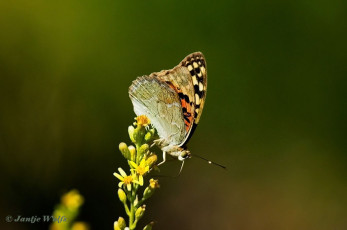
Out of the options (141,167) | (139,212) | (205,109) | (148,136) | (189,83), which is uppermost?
(189,83)

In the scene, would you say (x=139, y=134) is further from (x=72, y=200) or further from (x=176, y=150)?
(x=72, y=200)

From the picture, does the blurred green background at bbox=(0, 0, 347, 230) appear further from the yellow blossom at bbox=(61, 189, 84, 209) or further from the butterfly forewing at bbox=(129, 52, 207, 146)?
the yellow blossom at bbox=(61, 189, 84, 209)

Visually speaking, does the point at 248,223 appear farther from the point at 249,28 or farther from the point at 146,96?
the point at 146,96

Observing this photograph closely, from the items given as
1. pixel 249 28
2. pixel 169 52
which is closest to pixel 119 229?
pixel 169 52

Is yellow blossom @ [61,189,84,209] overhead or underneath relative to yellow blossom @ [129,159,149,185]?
overhead

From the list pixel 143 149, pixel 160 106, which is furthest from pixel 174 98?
pixel 143 149

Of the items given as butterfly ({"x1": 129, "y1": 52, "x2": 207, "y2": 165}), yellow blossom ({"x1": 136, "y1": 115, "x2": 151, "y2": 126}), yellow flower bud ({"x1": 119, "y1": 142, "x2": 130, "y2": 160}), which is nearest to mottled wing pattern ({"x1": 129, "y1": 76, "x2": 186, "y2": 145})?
butterfly ({"x1": 129, "y1": 52, "x2": 207, "y2": 165})

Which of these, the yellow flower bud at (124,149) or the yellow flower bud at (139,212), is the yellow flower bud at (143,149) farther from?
the yellow flower bud at (139,212)
